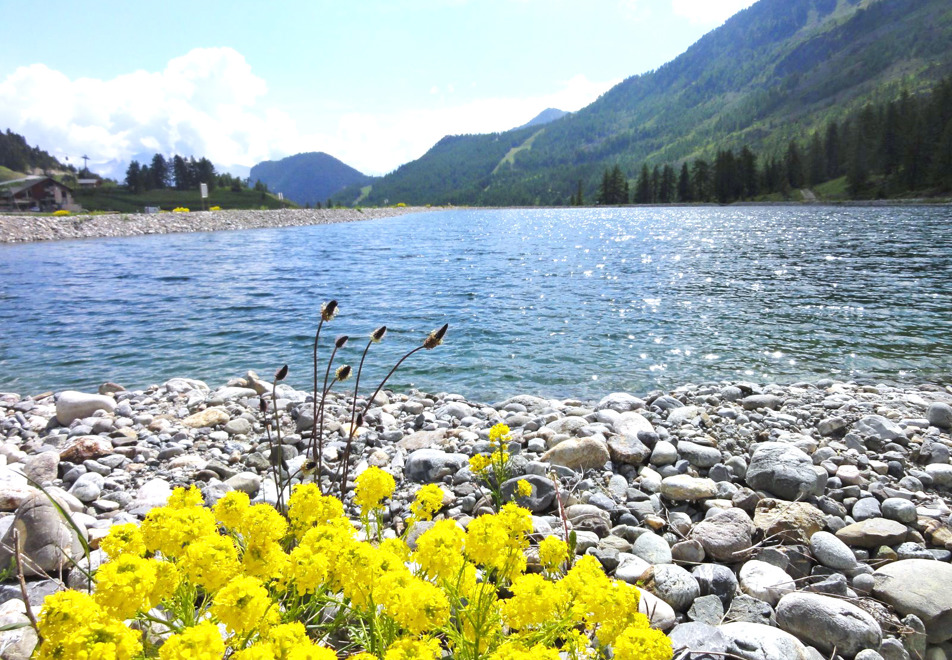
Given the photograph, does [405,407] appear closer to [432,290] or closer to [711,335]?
[711,335]

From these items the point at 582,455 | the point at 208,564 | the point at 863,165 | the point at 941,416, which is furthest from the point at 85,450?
the point at 863,165

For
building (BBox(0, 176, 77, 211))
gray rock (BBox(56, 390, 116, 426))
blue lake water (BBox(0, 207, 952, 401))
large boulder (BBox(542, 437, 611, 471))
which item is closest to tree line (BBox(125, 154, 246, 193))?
building (BBox(0, 176, 77, 211))

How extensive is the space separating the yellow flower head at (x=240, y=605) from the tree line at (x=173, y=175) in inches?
5520

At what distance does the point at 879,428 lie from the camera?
7.53 m

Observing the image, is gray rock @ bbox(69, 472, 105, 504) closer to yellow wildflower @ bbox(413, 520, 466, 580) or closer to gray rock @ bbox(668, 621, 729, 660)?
yellow wildflower @ bbox(413, 520, 466, 580)

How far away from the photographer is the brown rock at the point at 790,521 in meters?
5.00

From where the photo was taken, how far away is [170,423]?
29.5 feet

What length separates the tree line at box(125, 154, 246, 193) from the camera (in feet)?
382

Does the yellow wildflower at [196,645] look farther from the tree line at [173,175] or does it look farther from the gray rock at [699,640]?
the tree line at [173,175]

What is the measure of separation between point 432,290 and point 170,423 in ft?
53.2

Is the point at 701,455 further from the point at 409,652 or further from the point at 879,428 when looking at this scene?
the point at 409,652

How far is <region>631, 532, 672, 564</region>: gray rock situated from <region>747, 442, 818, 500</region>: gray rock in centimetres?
193

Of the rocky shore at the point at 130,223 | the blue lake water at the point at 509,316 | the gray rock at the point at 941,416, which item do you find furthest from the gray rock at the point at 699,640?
the rocky shore at the point at 130,223

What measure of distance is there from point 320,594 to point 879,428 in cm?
827
